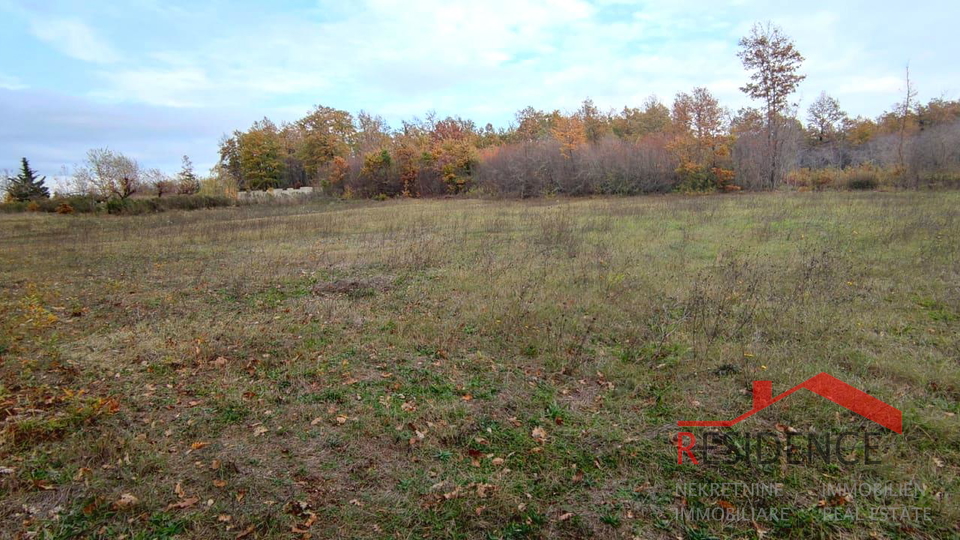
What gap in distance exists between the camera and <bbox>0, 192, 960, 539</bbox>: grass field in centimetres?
273

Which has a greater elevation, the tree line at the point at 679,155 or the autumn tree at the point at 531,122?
the autumn tree at the point at 531,122

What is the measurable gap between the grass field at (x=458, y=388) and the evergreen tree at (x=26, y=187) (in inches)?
1202

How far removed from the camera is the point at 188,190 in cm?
3581

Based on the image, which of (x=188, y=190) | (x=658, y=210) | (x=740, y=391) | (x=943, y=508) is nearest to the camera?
(x=943, y=508)

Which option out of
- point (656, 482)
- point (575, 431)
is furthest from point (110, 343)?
point (656, 482)

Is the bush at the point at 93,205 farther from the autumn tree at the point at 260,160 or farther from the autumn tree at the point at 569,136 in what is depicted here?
the autumn tree at the point at 569,136

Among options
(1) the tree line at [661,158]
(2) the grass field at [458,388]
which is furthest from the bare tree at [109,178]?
(2) the grass field at [458,388]

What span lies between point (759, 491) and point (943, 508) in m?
0.94

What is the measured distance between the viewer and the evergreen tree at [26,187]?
2995cm

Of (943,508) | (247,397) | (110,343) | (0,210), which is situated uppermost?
(0,210)

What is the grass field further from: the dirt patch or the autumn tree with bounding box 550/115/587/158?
the autumn tree with bounding box 550/115/587/158

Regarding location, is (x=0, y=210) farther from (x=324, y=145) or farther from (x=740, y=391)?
(x=740, y=391)

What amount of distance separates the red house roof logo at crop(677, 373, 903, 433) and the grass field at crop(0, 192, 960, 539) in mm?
91

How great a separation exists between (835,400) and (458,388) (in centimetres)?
312
